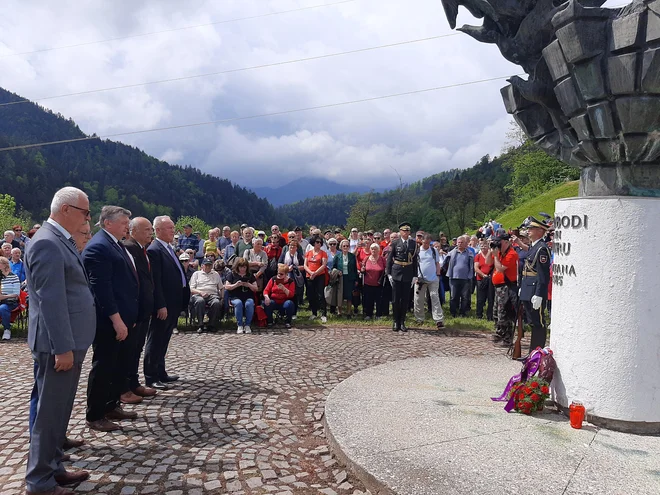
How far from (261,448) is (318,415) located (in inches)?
37.5

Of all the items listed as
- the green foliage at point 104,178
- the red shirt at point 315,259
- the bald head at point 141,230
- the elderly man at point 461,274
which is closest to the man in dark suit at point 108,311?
the bald head at point 141,230

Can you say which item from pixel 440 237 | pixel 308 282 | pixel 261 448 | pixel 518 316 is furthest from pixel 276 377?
pixel 440 237

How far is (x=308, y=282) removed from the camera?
10.9 m

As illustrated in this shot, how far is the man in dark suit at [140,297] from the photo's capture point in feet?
16.9

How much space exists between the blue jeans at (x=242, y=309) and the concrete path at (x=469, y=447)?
4723 mm

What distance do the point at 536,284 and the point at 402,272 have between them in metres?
3.03

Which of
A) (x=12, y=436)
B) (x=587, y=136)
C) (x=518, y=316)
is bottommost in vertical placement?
(x=12, y=436)

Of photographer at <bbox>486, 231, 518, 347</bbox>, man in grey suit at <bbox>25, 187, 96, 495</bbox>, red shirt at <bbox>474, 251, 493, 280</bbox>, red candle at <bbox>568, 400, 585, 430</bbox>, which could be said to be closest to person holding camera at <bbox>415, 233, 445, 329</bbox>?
red shirt at <bbox>474, 251, 493, 280</bbox>

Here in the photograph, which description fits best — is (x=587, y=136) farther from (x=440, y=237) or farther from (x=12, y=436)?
(x=440, y=237)

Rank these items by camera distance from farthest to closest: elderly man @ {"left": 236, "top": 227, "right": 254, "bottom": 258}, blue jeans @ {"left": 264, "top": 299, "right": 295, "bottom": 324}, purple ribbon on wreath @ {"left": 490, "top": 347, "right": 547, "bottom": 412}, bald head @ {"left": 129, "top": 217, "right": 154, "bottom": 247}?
elderly man @ {"left": 236, "top": 227, "right": 254, "bottom": 258}
blue jeans @ {"left": 264, "top": 299, "right": 295, "bottom": 324}
bald head @ {"left": 129, "top": 217, "right": 154, "bottom": 247}
purple ribbon on wreath @ {"left": 490, "top": 347, "right": 547, "bottom": 412}

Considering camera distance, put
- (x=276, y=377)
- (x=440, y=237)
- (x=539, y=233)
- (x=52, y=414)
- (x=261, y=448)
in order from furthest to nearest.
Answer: (x=440, y=237) < (x=539, y=233) < (x=276, y=377) < (x=261, y=448) < (x=52, y=414)

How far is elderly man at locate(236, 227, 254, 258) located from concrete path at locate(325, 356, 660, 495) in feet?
21.3

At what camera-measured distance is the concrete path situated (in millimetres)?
3172

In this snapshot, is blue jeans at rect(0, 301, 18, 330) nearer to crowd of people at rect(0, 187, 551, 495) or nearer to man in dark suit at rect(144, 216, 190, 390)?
crowd of people at rect(0, 187, 551, 495)
